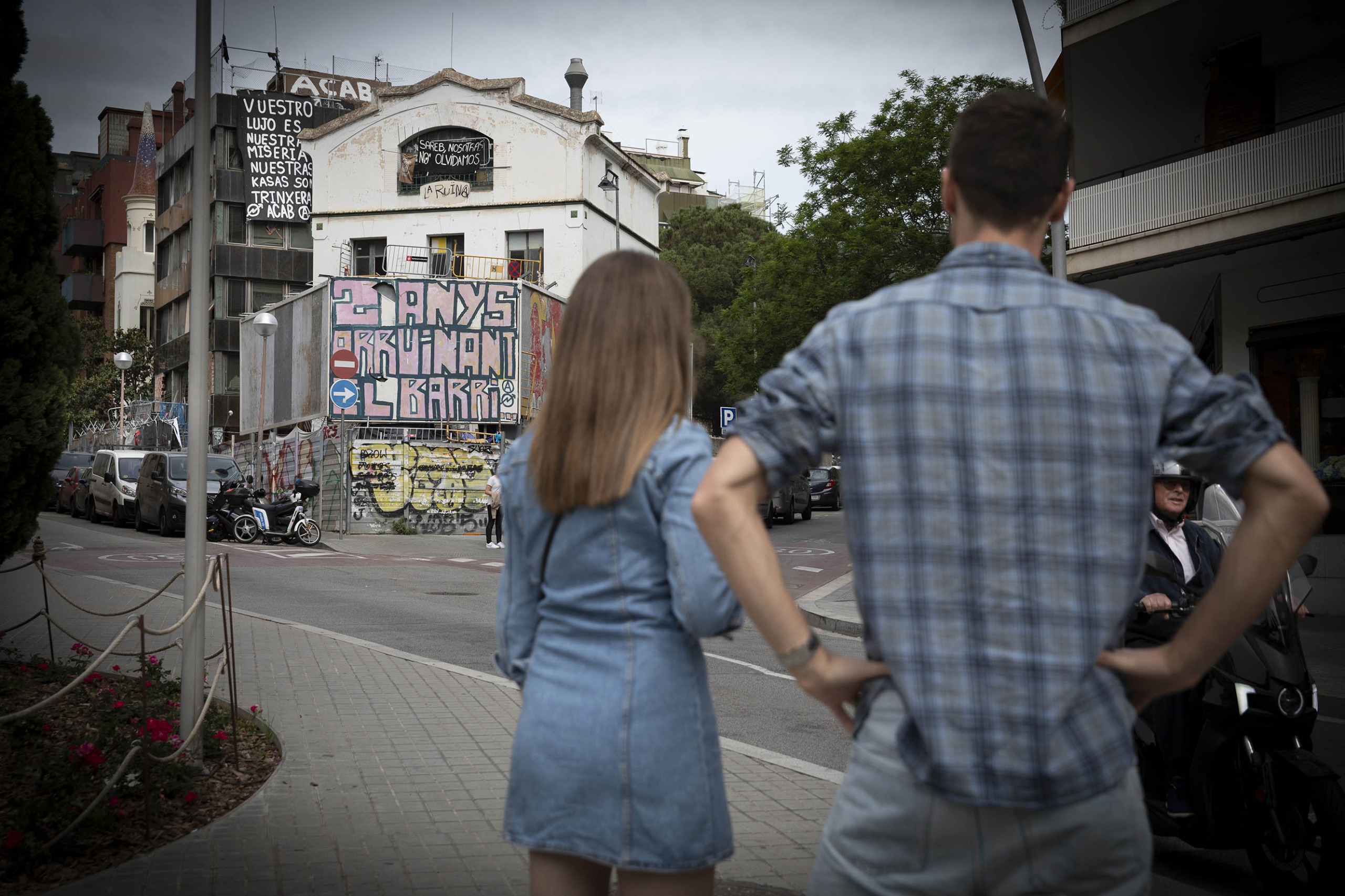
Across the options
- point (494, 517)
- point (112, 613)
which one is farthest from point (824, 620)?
point (494, 517)

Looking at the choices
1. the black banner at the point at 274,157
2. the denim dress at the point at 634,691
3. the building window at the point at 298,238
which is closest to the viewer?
the denim dress at the point at 634,691

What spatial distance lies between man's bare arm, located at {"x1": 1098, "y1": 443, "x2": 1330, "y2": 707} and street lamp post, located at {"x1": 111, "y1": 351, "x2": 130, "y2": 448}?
35756mm

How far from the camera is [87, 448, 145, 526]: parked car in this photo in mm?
28000

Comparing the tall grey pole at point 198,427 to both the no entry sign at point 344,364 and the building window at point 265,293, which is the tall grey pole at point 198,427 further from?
the building window at point 265,293

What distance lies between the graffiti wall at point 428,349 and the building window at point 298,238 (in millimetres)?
14968

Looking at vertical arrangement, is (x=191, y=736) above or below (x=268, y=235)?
below

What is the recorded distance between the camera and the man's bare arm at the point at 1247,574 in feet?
5.54

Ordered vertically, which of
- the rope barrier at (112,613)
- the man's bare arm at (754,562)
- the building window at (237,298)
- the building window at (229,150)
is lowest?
the rope barrier at (112,613)

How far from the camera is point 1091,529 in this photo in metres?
1.71

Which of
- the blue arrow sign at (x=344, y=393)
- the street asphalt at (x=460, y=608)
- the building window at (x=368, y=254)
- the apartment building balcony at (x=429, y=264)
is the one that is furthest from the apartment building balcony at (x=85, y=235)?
the blue arrow sign at (x=344, y=393)

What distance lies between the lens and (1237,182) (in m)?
15.6

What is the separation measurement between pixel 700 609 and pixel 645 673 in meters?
0.17

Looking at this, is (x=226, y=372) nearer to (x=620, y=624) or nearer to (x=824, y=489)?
(x=824, y=489)

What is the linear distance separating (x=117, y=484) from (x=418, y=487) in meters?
7.10
